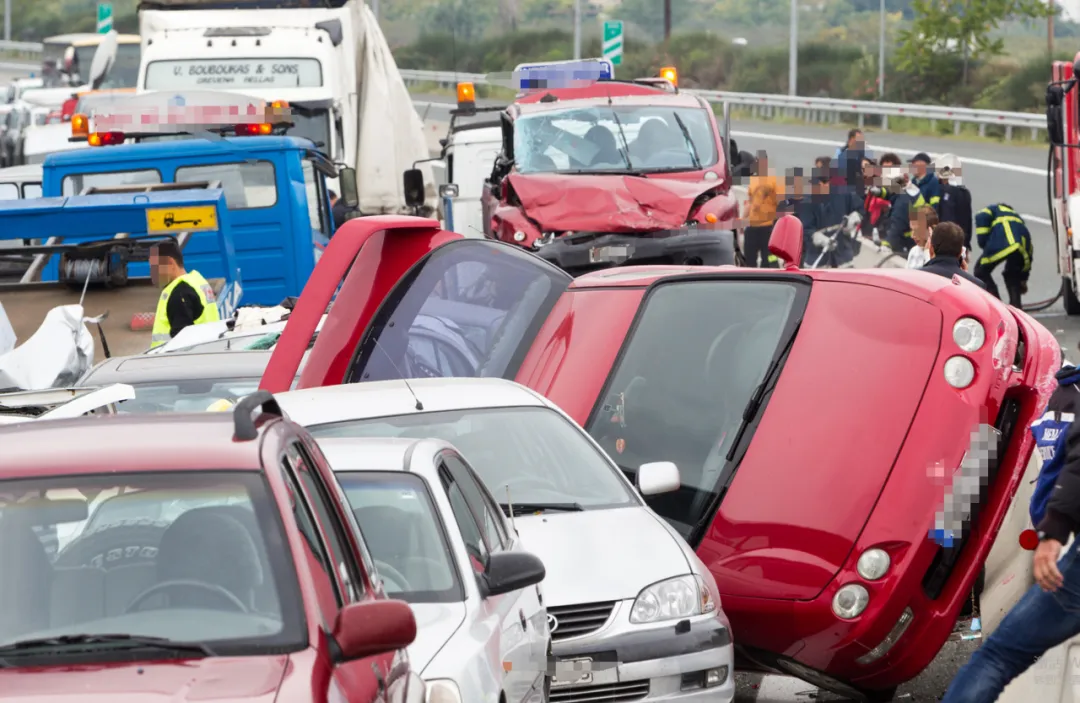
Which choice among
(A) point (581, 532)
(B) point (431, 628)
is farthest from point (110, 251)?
(B) point (431, 628)

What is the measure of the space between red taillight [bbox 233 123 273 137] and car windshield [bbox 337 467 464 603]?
45.0ft

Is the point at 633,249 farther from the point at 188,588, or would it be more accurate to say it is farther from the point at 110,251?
the point at 188,588

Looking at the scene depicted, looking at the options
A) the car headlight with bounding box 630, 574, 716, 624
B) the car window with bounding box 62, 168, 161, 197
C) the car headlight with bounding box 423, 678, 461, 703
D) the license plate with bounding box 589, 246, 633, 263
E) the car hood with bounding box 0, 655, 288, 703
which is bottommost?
the car headlight with bounding box 630, 574, 716, 624

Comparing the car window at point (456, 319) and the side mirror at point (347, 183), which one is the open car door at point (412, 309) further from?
the side mirror at point (347, 183)

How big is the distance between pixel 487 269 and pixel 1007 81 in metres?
47.9

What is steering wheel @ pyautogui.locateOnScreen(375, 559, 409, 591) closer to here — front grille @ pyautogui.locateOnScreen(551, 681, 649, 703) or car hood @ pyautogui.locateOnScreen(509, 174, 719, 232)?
front grille @ pyautogui.locateOnScreen(551, 681, 649, 703)

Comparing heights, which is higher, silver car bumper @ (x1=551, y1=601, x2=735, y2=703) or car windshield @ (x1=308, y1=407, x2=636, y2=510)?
car windshield @ (x1=308, y1=407, x2=636, y2=510)

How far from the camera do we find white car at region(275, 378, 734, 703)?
680 centimetres

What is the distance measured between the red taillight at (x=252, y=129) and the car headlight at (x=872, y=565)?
1332 cm

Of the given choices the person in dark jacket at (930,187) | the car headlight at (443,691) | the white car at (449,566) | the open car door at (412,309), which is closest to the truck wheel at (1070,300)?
the person in dark jacket at (930,187)

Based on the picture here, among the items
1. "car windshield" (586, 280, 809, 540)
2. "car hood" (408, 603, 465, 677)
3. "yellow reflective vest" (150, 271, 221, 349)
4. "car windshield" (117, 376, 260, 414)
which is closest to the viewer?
"car hood" (408, 603, 465, 677)

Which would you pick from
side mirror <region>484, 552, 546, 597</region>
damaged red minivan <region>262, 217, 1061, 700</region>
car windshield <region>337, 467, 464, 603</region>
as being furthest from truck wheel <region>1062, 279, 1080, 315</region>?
side mirror <region>484, 552, 546, 597</region>

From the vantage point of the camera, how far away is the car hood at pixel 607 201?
16.4 metres

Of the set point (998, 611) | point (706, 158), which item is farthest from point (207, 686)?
point (706, 158)
